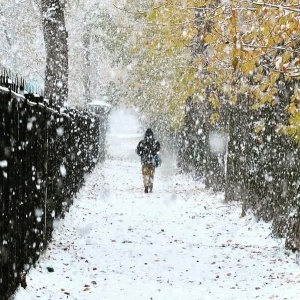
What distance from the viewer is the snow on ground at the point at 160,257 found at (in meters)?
6.77

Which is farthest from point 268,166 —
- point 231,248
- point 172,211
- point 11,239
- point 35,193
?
point 11,239

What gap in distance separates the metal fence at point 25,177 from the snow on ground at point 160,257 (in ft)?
1.33

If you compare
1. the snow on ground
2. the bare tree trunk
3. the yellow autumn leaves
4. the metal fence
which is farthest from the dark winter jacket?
the metal fence

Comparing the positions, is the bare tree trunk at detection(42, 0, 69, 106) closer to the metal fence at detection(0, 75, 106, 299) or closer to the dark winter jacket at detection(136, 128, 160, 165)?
the dark winter jacket at detection(136, 128, 160, 165)

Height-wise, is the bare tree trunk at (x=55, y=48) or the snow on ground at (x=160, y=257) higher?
the bare tree trunk at (x=55, y=48)

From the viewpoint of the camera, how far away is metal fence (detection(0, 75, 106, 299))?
503 centimetres

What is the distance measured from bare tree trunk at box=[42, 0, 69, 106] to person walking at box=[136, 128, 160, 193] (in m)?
3.63

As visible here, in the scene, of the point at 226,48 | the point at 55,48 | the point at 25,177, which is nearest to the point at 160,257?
the point at 25,177

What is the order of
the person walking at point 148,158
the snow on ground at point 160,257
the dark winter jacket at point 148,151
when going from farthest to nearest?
the dark winter jacket at point 148,151 < the person walking at point 148,158 < the snow on ground at point 160,257

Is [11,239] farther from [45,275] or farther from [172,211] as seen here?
[172,211]

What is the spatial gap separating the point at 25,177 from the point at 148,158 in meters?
11.4

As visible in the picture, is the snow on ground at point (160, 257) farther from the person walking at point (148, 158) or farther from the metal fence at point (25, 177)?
the person walking at point (148, 158)

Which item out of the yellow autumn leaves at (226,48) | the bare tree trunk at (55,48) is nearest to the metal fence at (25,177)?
the yellow autumn leaves at (226,48)

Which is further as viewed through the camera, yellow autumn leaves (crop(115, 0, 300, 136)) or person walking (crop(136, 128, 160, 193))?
person walking (crop(136, 128, 160, 193))
